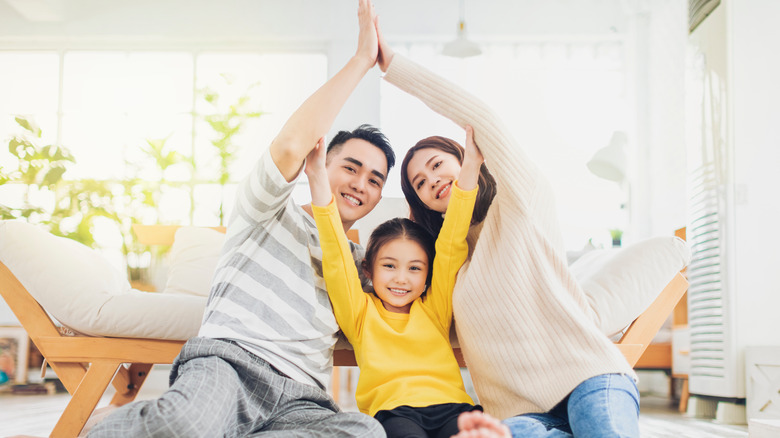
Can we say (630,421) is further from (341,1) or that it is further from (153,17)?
(153,17)

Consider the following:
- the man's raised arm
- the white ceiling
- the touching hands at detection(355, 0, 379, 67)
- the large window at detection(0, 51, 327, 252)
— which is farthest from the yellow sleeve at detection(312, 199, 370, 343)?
the white ceiling

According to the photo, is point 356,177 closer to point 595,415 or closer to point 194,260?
point 595,415

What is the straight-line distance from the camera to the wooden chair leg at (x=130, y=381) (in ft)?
6.89

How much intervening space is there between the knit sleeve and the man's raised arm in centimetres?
12

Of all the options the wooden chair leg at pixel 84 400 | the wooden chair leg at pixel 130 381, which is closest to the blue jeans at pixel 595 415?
the wooden chair leg at pixel 84 400

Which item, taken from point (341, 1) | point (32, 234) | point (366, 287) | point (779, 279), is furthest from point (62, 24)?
point (779, 279)

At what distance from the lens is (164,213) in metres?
4.16

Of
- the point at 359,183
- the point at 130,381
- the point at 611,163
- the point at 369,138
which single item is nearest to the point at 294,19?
the point at 611,163

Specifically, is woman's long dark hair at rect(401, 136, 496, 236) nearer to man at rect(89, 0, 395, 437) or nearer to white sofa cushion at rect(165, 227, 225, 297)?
man at rect(89, 0, 395, 437)

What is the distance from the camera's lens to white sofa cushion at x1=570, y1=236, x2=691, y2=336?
1420mm

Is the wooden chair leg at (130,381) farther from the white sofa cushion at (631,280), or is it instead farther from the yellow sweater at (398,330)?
the white sofa cushion at (631,280)

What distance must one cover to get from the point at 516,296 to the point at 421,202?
1.42 ft

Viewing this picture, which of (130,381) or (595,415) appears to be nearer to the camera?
(595,415)

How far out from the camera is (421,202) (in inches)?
60.9
